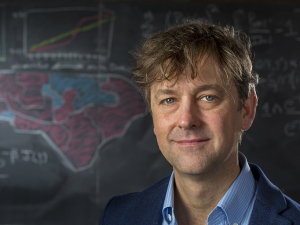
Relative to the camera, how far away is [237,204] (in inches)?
41.3

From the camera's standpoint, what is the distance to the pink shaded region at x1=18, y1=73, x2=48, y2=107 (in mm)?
2570

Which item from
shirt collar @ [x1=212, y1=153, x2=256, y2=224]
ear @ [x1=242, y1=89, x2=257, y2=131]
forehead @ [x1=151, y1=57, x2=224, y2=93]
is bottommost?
shirt collar @ [x1=212, y1=153, x2=256, y2=224]

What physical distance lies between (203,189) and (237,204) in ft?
0.39

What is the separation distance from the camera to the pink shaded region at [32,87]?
8.43ft

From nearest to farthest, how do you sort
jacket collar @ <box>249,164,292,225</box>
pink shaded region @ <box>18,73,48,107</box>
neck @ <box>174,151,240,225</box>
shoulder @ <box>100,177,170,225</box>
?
jacket collar @ <box>249,164,292,225</box>
neck @ <box>174,151,240,225</box>
shoulder @ <box>100,177,170,225</box>
pink shaded region @ <box>18,73,48,107</box>

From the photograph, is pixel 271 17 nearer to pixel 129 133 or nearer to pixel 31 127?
pixel 129 133

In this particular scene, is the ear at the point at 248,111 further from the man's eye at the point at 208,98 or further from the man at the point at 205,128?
the man's eye at the point at 208,98

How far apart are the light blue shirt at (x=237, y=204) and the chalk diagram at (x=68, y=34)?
1.77 meters

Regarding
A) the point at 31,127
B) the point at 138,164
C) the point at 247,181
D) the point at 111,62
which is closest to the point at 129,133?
the point at 138,164

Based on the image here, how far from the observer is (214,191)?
3.54 feet

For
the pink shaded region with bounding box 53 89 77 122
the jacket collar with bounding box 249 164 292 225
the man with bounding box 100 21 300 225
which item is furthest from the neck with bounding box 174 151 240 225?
the pink shaded region with bounding box 53 89 77 122

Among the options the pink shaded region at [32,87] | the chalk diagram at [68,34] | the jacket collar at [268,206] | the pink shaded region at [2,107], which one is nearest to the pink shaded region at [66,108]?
the pink shaded region at [32,87]

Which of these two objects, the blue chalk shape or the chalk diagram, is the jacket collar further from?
the chalk diagram

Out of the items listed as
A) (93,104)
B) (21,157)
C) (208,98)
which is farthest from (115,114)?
(208,98)
